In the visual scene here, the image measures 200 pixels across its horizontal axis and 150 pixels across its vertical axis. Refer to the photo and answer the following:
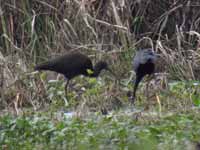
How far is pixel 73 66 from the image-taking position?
977 centimetres

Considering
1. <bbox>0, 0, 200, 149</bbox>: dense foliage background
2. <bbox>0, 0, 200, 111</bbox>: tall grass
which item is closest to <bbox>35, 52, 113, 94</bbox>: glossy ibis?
<bbox>0, 0, 200, 149</bbox>: dense foliage background

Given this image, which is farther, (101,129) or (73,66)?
(73,66)

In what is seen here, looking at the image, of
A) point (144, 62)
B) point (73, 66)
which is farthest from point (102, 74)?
point (144, 62)

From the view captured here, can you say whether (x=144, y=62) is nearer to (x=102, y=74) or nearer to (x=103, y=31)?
(x=102, y=74)

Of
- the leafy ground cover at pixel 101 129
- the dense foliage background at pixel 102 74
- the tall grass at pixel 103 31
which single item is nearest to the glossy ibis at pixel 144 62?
the dense foliage background at pixel 102 74

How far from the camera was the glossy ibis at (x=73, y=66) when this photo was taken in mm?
9547

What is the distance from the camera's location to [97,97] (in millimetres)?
8648

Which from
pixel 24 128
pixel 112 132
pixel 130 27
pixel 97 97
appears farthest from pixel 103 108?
pixel 130 27

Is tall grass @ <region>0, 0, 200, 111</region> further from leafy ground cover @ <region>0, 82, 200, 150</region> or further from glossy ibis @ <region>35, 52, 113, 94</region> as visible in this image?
leafy ground cover @ <region>0, 82, 200, 150</region>

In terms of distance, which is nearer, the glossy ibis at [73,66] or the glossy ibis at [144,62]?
the glossy ibis at [144,62]

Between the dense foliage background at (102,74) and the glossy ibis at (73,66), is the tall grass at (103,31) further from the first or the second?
the glossy ibis at (73,66)

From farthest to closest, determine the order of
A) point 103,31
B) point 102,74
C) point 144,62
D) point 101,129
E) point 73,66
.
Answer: point 103,31
point 102,74
point 73,66
point 144,62
point 101,129

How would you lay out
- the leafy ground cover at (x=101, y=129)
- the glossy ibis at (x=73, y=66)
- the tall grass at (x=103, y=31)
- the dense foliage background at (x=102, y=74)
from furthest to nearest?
1. the tall grass at (x=103, y=31)
2. the glossy ibis at (x=73, y=66)
3. the dense foliage background at (x=102, y=74)
4. the leafy ground cover at (x=101, y=129)

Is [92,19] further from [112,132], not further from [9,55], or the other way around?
[112,132]
